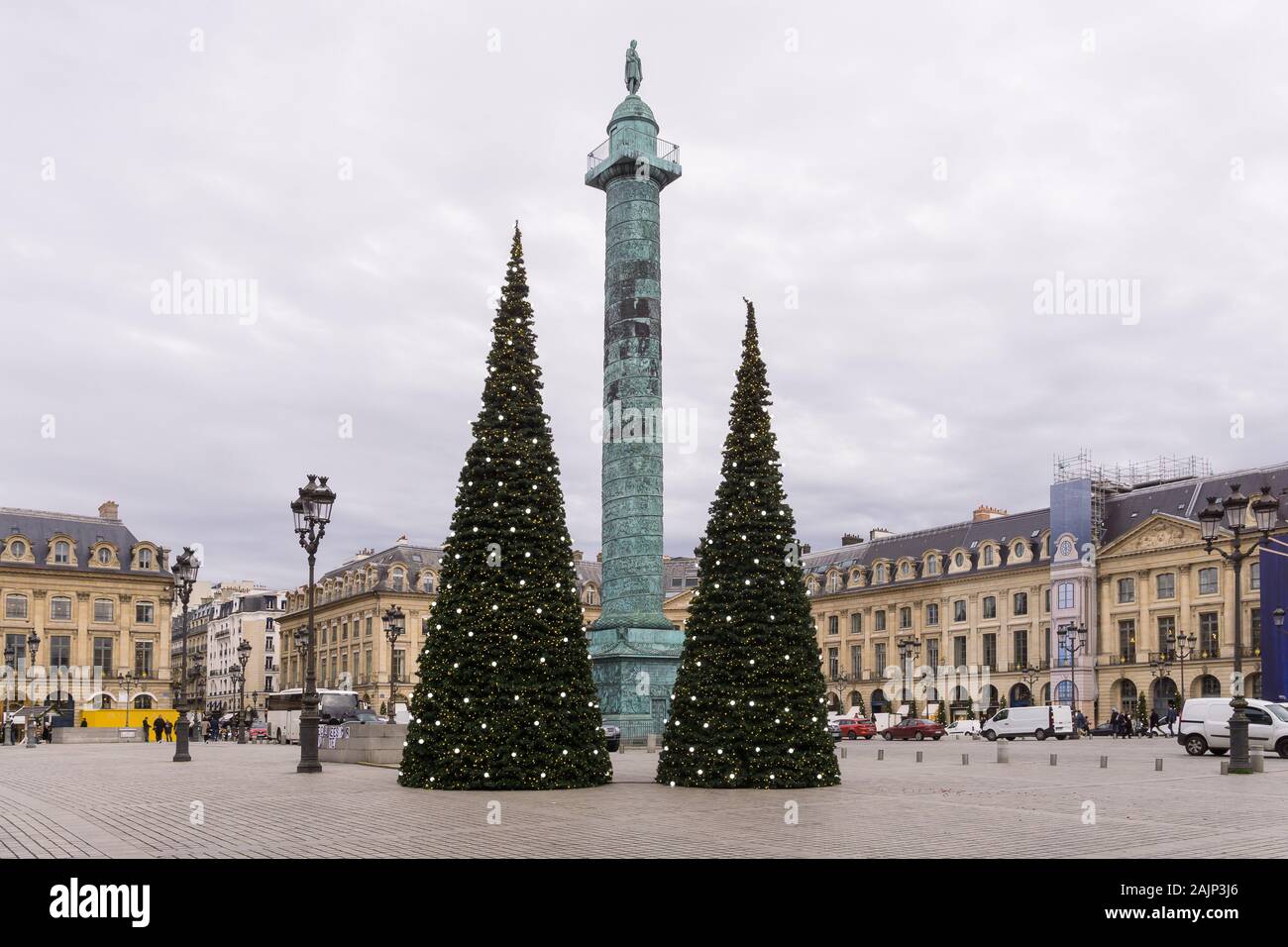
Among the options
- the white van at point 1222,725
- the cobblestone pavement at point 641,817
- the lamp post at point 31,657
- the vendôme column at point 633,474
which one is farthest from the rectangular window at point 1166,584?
the lamp post at point 31,657

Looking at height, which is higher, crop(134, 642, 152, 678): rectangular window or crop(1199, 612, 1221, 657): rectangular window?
crop(1199, 612, 1221, 657): rectangular window

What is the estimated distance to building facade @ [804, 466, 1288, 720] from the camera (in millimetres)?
75562

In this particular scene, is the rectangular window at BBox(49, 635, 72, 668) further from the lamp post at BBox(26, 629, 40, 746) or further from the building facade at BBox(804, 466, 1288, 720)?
the building facade at BBox(804, 466, 1288, 720)

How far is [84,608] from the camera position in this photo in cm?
9150

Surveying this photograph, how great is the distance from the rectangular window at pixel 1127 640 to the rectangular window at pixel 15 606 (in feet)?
243

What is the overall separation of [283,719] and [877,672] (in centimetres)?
5598

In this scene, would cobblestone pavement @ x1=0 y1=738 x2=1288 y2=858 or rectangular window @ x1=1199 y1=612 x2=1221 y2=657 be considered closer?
cobblestone pavement @ x1=0 y1=738 x2=1288 y2=858

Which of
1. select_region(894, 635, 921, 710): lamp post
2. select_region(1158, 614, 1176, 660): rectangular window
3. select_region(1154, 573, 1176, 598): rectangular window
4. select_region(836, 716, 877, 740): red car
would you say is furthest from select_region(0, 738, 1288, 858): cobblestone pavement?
select_region(894, 635, 921, 710): lamp post

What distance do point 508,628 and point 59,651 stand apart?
267 ft

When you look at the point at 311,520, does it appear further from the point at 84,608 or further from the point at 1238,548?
the point at 84,608

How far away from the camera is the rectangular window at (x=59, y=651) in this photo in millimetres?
89750

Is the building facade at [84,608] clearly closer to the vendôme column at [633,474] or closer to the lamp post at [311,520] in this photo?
the vendôme column at [633,474]

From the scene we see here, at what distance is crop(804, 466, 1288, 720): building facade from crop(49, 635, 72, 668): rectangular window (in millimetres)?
53228
